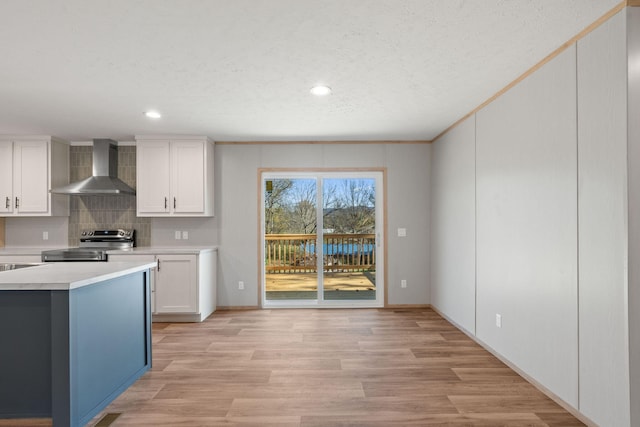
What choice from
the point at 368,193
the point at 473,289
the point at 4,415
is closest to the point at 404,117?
the point at 368,193

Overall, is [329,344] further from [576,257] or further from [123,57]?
[123,57]

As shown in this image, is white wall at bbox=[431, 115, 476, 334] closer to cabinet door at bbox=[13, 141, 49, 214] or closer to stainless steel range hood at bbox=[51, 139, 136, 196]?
stainless steel range hood at bbox=[51, 139, 136, 196]

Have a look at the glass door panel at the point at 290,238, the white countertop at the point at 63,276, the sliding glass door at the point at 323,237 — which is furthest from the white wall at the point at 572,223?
the white countertop at the point at 63,276

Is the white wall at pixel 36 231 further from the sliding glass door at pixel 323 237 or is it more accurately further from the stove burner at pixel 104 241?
the sliding glass door at pixel 323 237

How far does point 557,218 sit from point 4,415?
146 inches

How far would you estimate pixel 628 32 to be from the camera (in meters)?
1.97

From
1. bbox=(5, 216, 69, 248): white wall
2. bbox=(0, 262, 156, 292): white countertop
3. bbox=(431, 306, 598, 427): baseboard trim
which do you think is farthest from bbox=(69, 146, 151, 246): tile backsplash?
bbox=(431, 306, 598, 427): baseboard trim

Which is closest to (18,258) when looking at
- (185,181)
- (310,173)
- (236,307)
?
(185,181)

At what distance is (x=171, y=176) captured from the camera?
5051mm

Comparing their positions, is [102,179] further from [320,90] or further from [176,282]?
[320,90]

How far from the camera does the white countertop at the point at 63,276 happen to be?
2.15 m

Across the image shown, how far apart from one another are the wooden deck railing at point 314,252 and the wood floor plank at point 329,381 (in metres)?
1.87

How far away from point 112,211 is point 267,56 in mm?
3909

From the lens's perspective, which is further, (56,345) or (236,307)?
(236,307)
